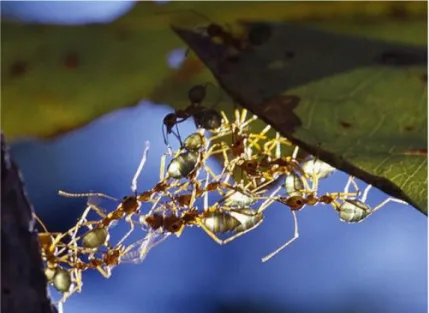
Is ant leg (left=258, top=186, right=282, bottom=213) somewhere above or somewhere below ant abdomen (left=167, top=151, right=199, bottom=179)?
below

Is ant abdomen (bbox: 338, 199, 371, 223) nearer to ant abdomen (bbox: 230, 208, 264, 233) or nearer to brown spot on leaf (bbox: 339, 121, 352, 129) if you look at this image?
ant abdomen (bbox: 230, 208, 264, 233)

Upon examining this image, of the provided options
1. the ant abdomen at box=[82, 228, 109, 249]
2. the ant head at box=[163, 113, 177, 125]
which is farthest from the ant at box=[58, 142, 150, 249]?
the ant head at box=[163, 113, 177, 125]

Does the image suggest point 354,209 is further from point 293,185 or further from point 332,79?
point 332,79

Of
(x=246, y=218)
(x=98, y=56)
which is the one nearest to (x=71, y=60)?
(x=98, y=56)

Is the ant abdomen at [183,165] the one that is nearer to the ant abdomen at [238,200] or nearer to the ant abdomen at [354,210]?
the ant abdomen at [238,200]

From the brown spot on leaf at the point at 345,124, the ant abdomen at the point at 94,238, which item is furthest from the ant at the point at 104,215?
the brown spot on leaf at the point at 345,124

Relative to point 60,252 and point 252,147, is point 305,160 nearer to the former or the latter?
point 252,147

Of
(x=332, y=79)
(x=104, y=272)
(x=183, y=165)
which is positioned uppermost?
(x=332, y=79)
